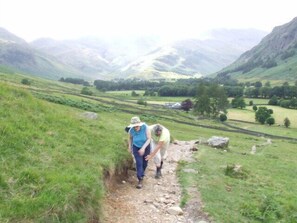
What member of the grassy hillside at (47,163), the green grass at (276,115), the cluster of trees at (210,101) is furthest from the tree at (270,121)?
the grassy hillside at (47,163)

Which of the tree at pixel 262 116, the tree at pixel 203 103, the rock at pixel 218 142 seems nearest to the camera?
the rock at pixel 218 142

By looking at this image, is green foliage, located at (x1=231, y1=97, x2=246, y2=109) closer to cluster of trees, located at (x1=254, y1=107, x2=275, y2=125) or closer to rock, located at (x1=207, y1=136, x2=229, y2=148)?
cluster of trees, located at (x1=254, y1=107, x2=275, y2=125)

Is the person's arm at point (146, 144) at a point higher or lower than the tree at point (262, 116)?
higher

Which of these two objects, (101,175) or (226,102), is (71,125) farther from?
(226,102)

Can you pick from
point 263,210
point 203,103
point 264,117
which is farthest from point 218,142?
point 203,103

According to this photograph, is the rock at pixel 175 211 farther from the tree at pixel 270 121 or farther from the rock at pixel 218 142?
the tree at pixel 270 121

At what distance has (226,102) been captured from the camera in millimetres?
165625

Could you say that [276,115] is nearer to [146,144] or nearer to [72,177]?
[146,144]

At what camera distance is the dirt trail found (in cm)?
1593

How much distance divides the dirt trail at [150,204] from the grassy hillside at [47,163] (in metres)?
1.12

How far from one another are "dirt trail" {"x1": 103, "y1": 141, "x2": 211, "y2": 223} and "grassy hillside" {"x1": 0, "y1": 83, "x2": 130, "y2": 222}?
1121mm

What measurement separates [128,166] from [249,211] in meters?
8.51

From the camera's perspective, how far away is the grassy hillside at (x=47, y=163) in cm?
1232

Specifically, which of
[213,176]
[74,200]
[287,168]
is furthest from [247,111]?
[74,200]
